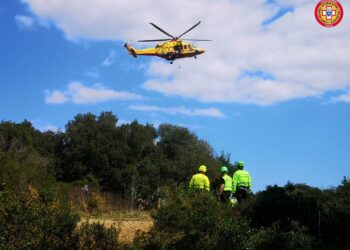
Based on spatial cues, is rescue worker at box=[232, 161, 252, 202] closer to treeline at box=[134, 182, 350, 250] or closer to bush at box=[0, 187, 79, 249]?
treeline at box=[134, 182, 350, 250]

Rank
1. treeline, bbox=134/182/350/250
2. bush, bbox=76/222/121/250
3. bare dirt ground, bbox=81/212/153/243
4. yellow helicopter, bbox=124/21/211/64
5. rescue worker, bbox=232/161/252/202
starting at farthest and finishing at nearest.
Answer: yellow helicopter, bbox=124/21/211/64
rescue worker, bbox=232/161/252/202
bare dirt ground, bbox=81/212/153/243
bush, bbox=76/222/121/250
treeline, bbox=134/182/350/250

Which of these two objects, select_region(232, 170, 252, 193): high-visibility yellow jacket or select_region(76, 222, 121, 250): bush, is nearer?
select_region(76, 222, 121, 250): bush

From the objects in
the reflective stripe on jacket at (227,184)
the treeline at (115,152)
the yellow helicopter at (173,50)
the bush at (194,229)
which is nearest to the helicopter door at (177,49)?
the yellow helicopter at (173,50)

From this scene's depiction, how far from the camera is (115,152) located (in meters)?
64.9

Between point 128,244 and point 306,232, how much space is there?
3.14 m

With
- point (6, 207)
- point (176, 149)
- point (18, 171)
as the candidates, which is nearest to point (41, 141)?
point (176, 149)

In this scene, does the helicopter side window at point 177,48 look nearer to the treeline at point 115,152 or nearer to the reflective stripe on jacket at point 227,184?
the treeline at point 115,152

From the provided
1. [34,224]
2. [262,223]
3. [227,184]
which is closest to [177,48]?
[227,184]

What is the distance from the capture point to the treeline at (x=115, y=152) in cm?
6134

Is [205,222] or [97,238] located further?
[97,238]

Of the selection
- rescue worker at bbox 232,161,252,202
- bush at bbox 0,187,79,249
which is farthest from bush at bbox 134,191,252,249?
rescue worker at bbox 232,161,252,202

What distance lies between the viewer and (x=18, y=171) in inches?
703

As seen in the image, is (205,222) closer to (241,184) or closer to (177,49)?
(241,184)

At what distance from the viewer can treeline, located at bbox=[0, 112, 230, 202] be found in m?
61.3
